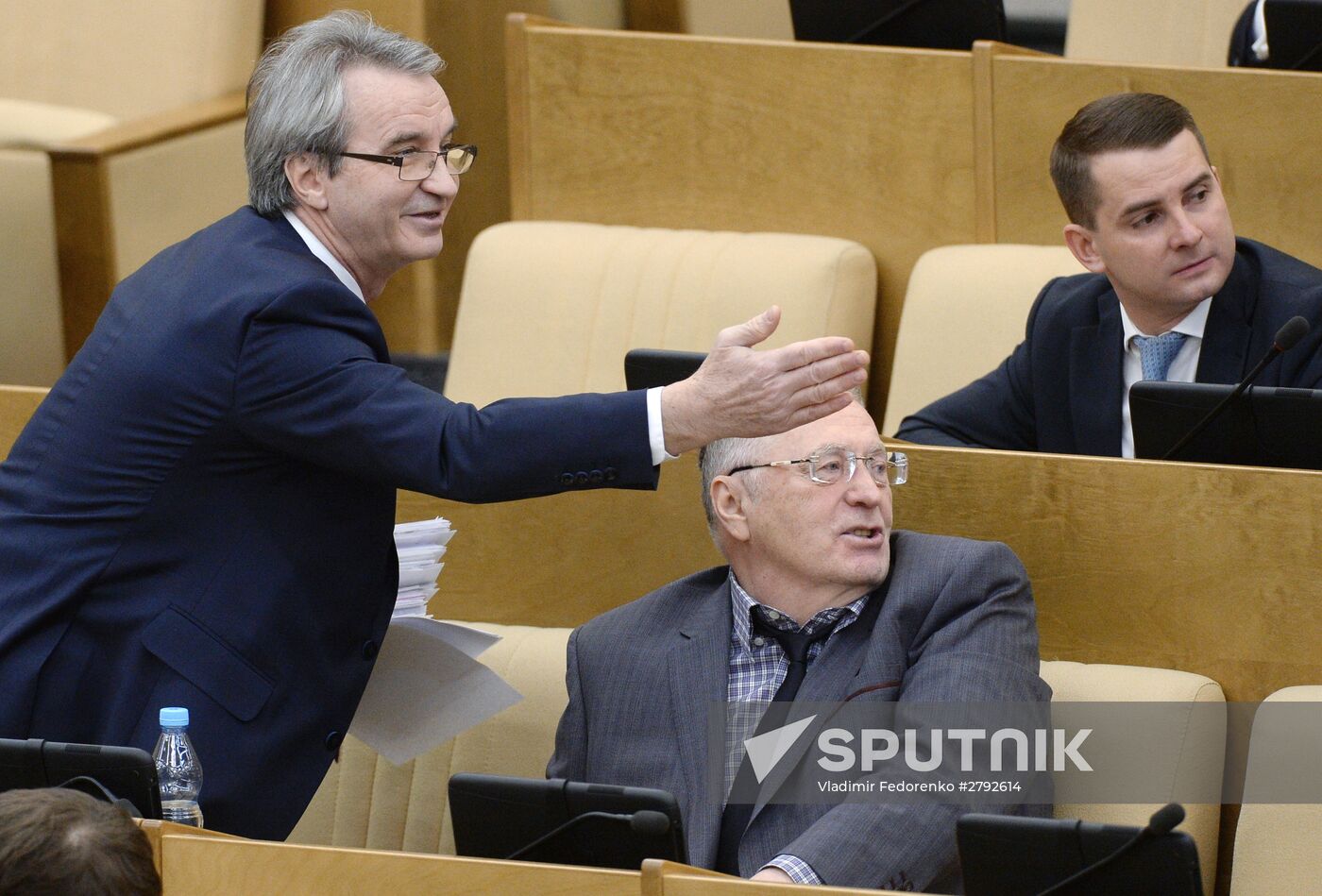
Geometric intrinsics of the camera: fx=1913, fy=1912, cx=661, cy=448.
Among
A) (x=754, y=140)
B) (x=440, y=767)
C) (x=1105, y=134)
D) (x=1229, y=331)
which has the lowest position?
(x=440, y=767)

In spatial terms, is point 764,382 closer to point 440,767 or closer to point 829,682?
point 829,682

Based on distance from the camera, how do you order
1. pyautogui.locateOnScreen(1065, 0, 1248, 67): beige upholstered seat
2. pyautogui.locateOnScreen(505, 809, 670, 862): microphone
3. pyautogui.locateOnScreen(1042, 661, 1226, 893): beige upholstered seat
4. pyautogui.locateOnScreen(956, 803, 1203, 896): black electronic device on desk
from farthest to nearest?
pyautogui.locateOnScreen(1065, 0, 1248, 67): beige upholstered seat < pyautogui.locateOnScreen(1042, 661, 1226, 893): beige upholstered seat < pyautogui.locateOnScreen(505, 809, 670, 862): microphone < pyautogui.locateOnScreen(956, 803, 1203, 896): black electronic device on desk

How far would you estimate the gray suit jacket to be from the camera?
1.69 metres

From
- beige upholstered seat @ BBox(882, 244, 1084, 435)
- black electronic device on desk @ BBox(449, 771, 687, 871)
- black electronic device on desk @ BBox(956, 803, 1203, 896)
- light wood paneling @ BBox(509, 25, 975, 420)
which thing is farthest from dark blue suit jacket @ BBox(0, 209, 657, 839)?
light wood paneling @ BBox(509, 25, 975, 420)

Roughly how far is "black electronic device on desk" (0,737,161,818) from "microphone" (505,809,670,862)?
0.28 metres

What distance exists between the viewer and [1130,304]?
7.57 feet

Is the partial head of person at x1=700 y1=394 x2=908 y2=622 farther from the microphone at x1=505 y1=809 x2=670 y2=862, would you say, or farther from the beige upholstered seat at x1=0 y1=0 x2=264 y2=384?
the beige upholstered seat at x1=0 y1=0 x2=264 y2=384

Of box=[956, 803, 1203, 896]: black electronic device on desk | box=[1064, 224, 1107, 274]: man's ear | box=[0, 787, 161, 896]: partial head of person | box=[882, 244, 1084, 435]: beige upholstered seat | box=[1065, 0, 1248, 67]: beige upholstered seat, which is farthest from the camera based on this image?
box=[1065, 0, 1248, 67]: beige upholstered seat

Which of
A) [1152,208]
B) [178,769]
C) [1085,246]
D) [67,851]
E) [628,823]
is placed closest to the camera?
[67,851]

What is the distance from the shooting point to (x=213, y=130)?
354cm

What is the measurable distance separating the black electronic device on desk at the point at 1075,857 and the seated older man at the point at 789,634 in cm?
40

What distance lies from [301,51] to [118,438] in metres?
0.37

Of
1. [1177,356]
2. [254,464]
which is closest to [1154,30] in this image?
[1177,356]

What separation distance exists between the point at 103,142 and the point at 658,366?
177 centimetres
